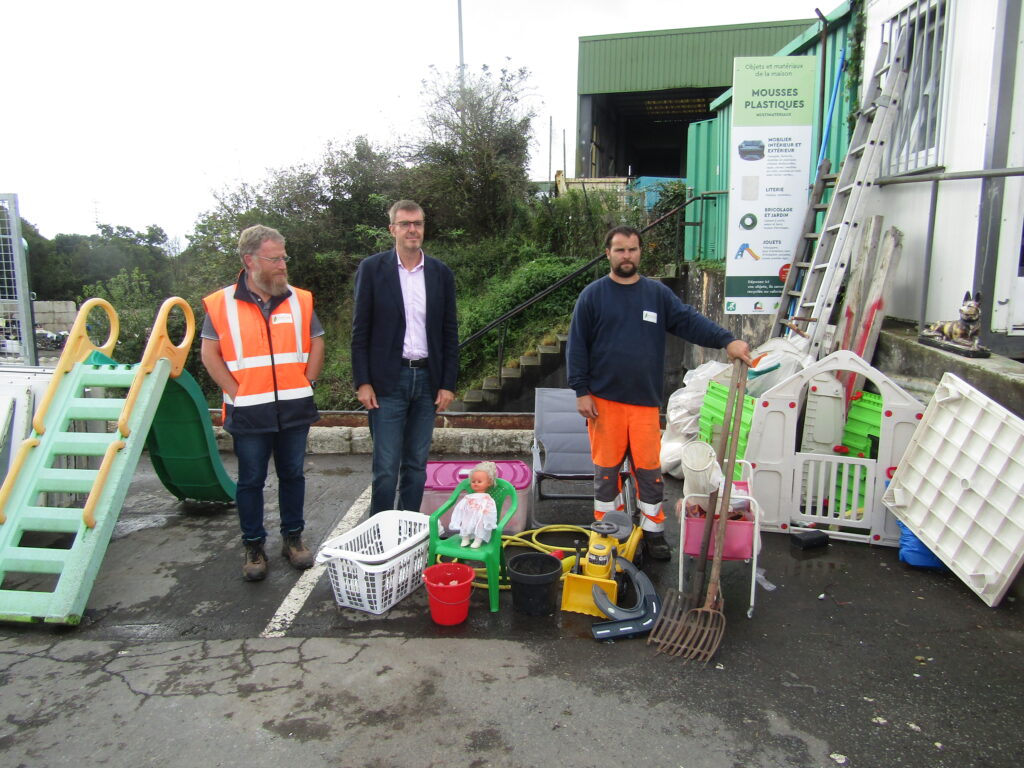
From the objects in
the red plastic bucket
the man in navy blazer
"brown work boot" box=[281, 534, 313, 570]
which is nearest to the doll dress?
the red plastic bucket

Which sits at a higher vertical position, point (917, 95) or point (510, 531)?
point (917, 95)

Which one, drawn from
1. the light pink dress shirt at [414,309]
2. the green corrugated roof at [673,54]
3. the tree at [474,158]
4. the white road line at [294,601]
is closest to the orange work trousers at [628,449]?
the light pink dress shirt at [414,309]

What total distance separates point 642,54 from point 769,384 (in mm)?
15060

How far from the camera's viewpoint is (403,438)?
13.3 ft

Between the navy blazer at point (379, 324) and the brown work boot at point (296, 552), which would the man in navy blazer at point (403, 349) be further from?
the brown work boot at point (296, 552)

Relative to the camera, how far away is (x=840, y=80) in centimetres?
643

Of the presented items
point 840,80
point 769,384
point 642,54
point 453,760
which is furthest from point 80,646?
point 642,54

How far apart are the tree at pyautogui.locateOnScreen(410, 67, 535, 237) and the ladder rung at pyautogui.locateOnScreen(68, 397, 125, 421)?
1035 cm

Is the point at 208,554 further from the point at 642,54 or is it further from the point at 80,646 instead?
the point at 642,54

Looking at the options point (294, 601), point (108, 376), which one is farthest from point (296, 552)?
point (108, 376)

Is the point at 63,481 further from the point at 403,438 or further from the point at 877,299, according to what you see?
the point at 877,299

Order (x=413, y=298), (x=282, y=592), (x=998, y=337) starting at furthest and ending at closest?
(x=998, y=337), (x=413, y=298), (x=282, y=592)

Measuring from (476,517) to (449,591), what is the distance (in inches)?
15.9

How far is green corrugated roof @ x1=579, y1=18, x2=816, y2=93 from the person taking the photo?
54.8 ft
